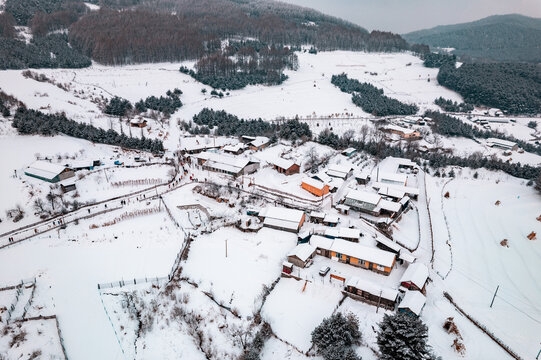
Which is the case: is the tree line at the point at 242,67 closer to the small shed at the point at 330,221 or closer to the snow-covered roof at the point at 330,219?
the snow-covered roof at the point at 330,219

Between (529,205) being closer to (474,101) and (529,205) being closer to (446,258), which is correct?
(446,258)

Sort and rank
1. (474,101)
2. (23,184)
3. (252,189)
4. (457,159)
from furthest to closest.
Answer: (474,101) < (457,159) < (252,189) < (23,184)

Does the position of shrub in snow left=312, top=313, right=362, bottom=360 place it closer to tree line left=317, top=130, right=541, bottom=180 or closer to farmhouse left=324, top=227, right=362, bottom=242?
farmhouse left=324, top=227, right=362, bottom=242

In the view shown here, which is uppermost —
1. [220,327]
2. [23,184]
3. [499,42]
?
[499,42]

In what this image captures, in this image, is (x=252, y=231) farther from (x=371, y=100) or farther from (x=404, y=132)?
(x=371, y=100)

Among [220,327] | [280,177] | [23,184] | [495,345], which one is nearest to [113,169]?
[23,184]

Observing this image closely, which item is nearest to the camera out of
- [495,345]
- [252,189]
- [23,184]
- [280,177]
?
[495,345]

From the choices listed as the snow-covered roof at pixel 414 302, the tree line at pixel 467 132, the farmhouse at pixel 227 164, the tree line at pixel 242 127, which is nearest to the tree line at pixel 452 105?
the tree line at pixel 467 132

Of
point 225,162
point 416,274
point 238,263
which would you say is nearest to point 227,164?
point 225,162

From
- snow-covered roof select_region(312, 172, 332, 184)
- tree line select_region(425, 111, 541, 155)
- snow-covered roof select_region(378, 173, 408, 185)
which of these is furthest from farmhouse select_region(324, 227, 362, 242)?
tree line select_region(425, 111, 541, 155)
